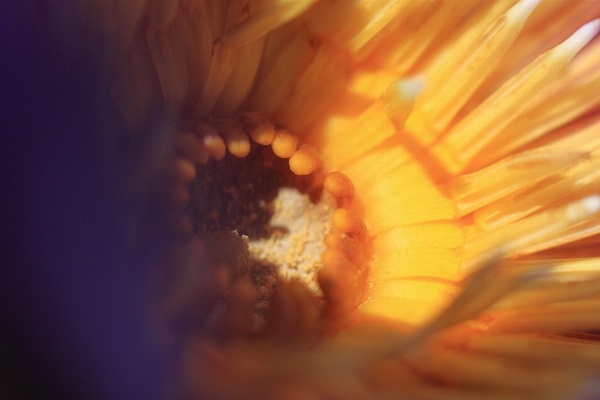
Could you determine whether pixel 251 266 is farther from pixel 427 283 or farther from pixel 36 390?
pixel 36 390

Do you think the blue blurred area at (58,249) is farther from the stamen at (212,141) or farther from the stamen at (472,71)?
the stamen at (472,71)

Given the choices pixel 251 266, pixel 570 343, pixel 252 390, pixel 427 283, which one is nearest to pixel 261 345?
pixel 252 390

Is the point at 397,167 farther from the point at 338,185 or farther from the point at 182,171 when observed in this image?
the point at 182,171

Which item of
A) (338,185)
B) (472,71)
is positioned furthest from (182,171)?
(472,71)

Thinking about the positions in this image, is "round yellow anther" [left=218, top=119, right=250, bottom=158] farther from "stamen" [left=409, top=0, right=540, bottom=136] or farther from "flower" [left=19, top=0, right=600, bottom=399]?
"stamen" [left=409, top=0, right=540, bottom=136]

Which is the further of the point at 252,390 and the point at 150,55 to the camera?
the point at 150,55

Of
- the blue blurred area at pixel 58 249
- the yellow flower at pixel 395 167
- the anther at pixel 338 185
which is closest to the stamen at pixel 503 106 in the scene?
the yellow flower at pixel 395 167

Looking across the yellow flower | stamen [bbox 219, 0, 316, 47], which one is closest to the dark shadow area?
the yellow flower
